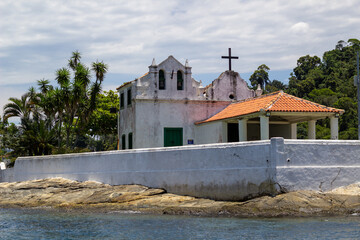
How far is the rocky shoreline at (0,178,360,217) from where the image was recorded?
18.7 m

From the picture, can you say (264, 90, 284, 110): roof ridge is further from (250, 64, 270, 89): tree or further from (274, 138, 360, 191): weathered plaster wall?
(250, 64, 270, 89): tree

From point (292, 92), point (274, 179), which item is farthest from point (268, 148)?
point (292, 92)

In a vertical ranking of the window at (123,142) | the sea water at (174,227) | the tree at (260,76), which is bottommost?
the sea water at (174,227)

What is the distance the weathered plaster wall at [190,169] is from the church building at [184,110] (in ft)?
14.3

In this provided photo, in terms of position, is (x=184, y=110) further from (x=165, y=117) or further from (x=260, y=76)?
(x=260, y=76)

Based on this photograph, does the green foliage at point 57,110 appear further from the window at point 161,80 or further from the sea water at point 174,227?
the sea water at point 174,227

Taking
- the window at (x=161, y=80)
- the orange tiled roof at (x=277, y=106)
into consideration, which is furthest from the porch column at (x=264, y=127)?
the window at (x=161, y=80)

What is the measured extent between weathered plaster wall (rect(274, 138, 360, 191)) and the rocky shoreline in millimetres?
366

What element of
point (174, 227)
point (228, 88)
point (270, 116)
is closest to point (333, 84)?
point (228, 88)

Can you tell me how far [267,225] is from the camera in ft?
55.3

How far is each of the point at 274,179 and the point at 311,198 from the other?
149 cm

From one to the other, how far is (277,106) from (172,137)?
756 cm

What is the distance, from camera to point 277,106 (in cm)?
2530

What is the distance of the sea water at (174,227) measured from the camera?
50.9ft
